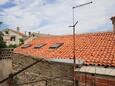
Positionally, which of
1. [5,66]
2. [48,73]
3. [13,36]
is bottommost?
[5,66]

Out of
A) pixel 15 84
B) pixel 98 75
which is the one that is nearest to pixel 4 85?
pixel 15 84

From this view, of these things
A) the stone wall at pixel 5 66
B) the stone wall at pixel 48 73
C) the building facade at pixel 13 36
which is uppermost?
the building facade at pixel 13 36

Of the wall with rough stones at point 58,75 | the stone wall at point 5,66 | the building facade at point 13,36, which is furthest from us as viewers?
the building facade at point 13,36

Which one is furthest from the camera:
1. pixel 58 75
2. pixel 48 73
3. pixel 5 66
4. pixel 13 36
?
pixel 13 36

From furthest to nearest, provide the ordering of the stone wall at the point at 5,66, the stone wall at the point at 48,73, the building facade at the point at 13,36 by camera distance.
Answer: the building facade at the point at 13,36 → the stone wall at the point at 5,66 → the stone wall at the point at 48,73

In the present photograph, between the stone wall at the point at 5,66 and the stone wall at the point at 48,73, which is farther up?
the stone wall at the point at 48,73

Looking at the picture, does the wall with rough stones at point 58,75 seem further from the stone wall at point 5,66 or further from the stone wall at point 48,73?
the stone wall at point 5,66

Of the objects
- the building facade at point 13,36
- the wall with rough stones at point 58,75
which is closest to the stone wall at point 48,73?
the wall with rough stones at point 58,75

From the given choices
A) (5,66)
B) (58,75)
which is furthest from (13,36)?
(58,75)

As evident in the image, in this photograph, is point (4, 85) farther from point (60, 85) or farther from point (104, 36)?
point (104, 36)

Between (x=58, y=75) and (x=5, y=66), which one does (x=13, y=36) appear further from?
(x=58, y=75)

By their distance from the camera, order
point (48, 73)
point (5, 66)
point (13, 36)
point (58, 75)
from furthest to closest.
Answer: point (13, 36), point (5, 66), point (48, 73), point (58, 75)

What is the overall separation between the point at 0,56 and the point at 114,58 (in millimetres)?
15321

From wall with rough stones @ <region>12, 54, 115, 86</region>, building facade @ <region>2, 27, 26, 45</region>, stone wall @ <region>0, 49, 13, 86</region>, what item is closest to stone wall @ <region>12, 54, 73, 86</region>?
wall with rough stones @ <region>12, 54, 115, 86</region>
